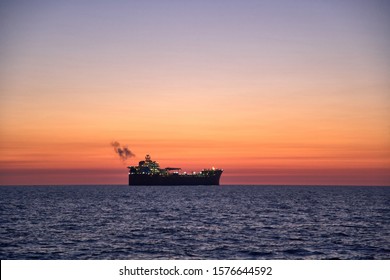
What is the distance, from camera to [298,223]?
6072cm

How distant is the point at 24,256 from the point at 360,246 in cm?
2779

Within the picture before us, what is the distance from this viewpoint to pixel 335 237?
155ft

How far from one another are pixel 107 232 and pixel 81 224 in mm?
9605

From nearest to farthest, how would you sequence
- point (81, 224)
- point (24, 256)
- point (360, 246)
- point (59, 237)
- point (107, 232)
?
point (24, 256) → point (360, 246) → point (59, 237) → point (107, 232) → point (81, 224)

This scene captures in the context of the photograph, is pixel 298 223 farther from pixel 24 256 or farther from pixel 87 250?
pixel 24 256
